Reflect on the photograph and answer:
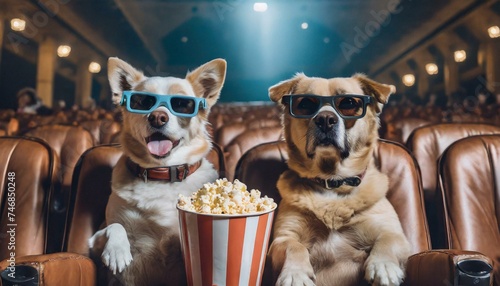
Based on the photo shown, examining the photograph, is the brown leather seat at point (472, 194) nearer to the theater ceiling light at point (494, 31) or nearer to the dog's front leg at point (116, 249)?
the dog's front leg at point (116, 249)

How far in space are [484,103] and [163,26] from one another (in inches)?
95.2

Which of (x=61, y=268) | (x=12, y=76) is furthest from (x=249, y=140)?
(x=12, y=76)

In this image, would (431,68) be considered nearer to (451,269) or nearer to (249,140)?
(249,140)

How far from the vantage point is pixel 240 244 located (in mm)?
1084

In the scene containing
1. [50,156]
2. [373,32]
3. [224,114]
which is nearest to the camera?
[50,156]

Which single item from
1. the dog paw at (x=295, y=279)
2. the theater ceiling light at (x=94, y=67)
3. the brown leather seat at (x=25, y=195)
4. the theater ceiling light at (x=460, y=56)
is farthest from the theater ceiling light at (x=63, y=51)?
the theater ceiling light at (x=460, y=56)

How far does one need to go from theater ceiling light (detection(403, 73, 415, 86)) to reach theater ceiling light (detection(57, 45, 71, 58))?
2.18 m

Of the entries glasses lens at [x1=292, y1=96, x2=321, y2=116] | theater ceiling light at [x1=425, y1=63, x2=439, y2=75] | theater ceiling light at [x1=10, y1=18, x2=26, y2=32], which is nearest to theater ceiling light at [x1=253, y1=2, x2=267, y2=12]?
glasses lens at [x1=292, y1=96, x2=321, y2=116]

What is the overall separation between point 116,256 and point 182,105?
22.8 inches

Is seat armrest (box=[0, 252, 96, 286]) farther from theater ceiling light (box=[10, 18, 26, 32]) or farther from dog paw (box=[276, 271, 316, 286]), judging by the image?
theater ceiling light (box=[10, 18, 26, 32])

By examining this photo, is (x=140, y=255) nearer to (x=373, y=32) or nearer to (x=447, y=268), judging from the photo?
(x=447, y=268)

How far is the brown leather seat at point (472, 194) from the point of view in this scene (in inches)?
62.3

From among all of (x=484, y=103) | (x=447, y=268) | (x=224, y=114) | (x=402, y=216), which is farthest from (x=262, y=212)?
(x=484, y=103)

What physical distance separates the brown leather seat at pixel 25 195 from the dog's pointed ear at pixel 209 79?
2.20 ft
